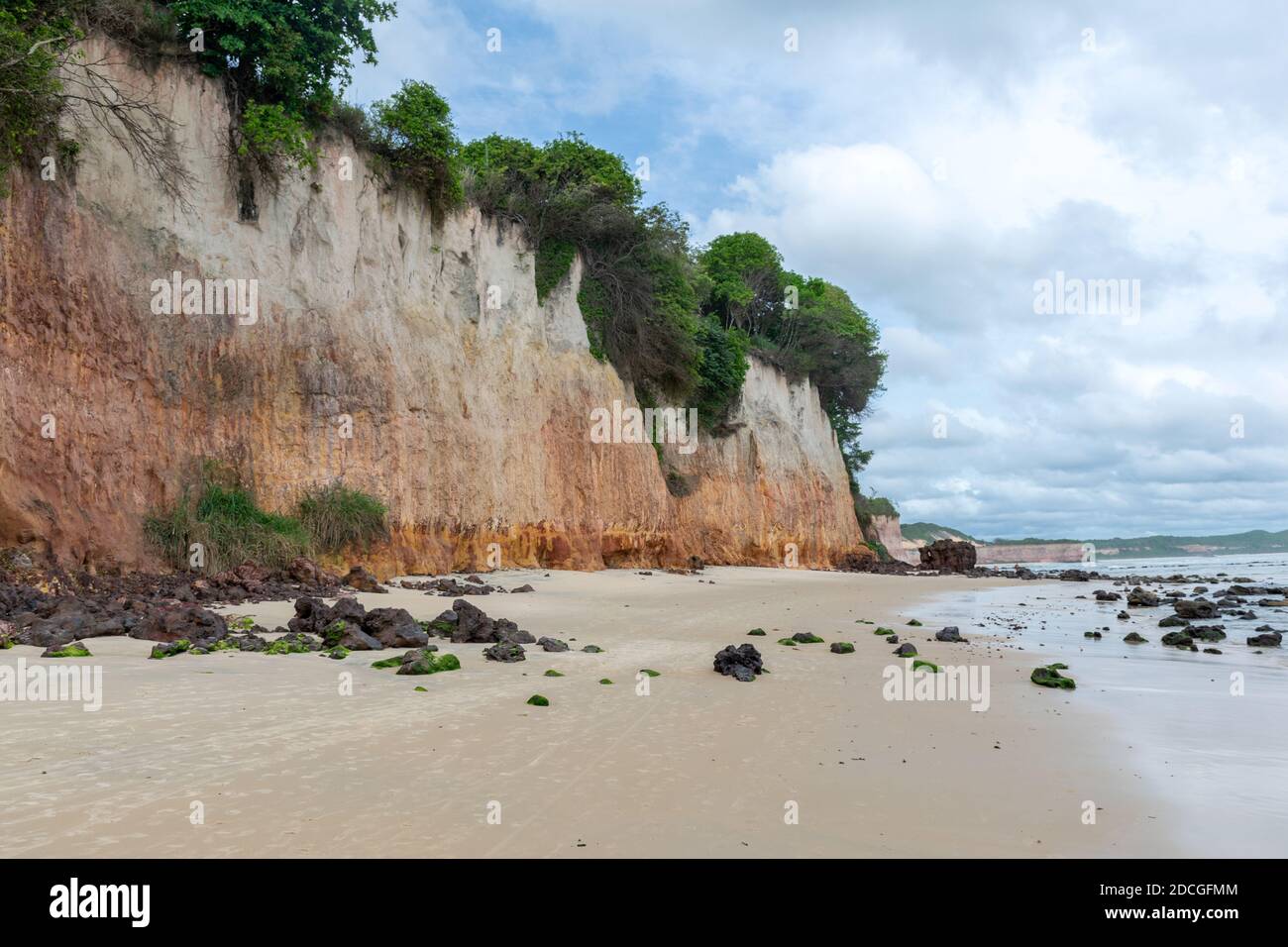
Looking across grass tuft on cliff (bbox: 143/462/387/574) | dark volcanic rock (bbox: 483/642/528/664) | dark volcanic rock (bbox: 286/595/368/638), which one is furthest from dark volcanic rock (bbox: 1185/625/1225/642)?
grass tuft on cliff (bbox: 143/462/387/574)

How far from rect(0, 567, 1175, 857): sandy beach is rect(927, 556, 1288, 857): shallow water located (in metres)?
0.22

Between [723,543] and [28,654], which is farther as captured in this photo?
[723,543]

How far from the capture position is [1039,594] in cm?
2489

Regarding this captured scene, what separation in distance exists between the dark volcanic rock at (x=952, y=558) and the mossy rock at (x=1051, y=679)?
36063 millimetres

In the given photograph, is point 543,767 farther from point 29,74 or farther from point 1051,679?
point 29,74

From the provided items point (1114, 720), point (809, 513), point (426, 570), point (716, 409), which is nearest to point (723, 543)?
point (716, 409)

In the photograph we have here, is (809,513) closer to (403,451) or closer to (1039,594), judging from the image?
(1039,594)

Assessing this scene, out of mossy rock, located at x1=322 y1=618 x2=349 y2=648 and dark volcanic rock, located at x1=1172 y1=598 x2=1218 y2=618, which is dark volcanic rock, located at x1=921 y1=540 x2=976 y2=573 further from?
mossy rock, located at x1=322 y1=618 x2=349 y2=648

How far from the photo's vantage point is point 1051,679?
7.69 metres

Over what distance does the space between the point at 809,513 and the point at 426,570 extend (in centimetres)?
2489

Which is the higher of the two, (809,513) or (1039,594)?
(809,513)

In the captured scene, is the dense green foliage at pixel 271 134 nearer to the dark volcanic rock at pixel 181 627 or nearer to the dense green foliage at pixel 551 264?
the dense green foliage at pixel 551 264

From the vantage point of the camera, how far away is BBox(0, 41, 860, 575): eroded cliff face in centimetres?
1139
